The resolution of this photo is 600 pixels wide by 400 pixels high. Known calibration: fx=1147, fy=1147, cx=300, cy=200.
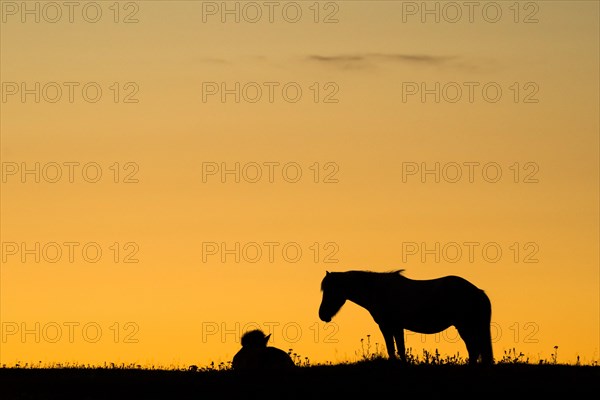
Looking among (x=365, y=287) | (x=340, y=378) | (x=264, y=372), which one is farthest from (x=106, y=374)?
(x=365, y=287)

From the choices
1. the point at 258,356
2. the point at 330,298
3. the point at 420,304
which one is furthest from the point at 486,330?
the point at 258,356

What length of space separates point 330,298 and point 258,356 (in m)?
4.17

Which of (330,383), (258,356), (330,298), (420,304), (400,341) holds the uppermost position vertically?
(330,298)

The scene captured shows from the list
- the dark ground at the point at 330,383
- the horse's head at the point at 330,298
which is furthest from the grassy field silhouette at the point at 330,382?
the horse's head at the point at 330,298

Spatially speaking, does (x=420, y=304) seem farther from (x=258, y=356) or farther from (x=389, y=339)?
(x=258, y=356)

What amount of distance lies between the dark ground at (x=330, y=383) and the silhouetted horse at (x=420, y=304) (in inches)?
127

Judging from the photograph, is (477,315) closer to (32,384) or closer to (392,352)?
(392,352)

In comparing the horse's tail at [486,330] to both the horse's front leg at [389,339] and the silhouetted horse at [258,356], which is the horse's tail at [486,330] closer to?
the horse's front leg at [389,339]

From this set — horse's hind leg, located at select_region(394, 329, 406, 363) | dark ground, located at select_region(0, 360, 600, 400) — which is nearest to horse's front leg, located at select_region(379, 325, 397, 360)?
horse's hind leg, located at select_region(394, 329, 406, 363)

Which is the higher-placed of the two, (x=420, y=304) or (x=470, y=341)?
(x=420, y=304)

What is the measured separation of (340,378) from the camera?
20031 mm

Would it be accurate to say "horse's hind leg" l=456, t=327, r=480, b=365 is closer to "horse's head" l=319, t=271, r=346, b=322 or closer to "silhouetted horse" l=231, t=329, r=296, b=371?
"horse's head" l=319, t=271, r=346, b=322

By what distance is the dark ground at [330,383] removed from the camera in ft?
62.8

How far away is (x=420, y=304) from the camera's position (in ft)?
82.6
